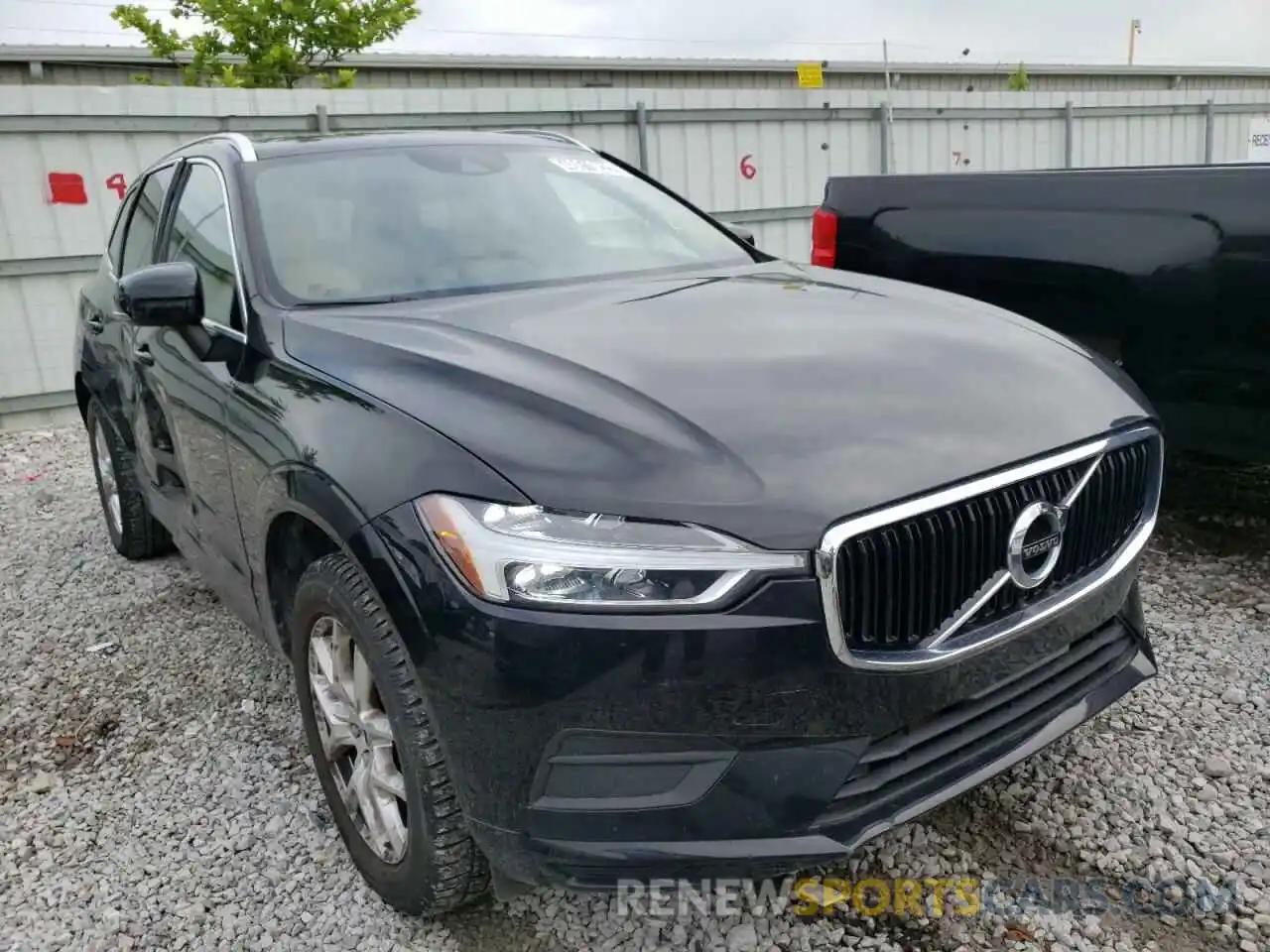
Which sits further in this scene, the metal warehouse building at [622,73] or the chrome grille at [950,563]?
the metal warehouse building at [622,73]

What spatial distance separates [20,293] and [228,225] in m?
6.08

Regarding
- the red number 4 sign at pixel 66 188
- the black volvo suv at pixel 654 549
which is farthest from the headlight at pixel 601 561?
the red number 4 sign at pixel 66 188

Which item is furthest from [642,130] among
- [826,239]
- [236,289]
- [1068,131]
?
[236,289]

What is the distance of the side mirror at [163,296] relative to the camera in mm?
2652

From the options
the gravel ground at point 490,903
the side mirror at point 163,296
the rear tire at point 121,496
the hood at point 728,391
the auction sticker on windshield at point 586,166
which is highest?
the auction sticker on windshield at point 586,166

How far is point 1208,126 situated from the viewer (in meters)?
15.0

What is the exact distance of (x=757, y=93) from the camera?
10688mm

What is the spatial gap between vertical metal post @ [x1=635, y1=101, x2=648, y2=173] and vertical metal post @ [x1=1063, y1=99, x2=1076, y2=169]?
21.4ft

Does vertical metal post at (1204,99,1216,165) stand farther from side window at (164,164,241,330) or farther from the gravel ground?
side window at (164,164,241,330)

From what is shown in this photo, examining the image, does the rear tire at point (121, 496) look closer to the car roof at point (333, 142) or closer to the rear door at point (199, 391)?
the rear door at point (199, 391)

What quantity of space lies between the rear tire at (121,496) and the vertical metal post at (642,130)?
21.2 ft

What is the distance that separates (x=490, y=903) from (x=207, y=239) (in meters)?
2.07

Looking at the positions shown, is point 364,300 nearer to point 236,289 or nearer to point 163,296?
point 236,289

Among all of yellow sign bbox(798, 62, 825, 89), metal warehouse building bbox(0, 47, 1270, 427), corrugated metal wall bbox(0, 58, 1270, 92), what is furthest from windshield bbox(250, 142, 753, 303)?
corrugated metal wall bbox(0, 58, 1270, 92)
